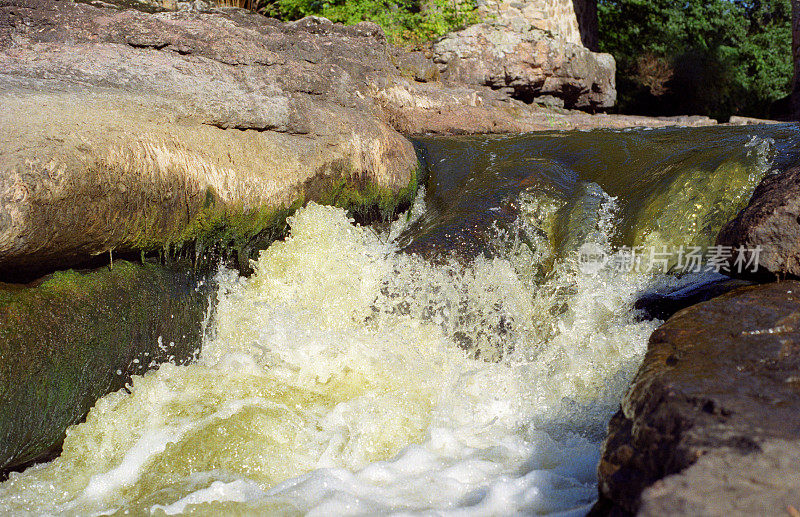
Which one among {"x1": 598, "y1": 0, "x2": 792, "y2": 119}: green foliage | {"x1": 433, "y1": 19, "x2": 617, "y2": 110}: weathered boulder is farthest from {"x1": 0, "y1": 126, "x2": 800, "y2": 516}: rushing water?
{"x1": 598, "y1": 0, "x2": 792, "y2": 119}: green foliage

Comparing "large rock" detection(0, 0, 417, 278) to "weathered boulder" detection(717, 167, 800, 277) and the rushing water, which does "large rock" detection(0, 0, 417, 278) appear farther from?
"weathered boulder" detection(717, 167, 800, 277)

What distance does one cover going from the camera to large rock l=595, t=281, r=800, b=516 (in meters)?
1.50

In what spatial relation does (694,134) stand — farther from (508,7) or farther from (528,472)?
(508,7)

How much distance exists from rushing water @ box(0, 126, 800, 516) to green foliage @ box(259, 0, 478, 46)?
5655 millimetres

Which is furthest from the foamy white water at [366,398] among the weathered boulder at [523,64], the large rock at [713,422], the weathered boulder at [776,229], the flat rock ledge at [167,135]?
the weathered boulder at [523,64]

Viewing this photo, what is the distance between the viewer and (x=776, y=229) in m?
2.91

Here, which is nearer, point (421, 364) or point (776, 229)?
point (776, 229)

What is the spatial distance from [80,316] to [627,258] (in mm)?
2953

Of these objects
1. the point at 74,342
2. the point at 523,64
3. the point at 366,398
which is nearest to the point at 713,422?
the point at 366,398

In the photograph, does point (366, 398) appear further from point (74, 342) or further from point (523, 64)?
point (523, 64)

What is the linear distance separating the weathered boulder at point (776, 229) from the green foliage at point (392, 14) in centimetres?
758

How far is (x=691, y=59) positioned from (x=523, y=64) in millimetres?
9231

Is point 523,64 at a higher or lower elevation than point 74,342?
higher

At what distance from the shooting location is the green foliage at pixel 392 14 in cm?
1035
